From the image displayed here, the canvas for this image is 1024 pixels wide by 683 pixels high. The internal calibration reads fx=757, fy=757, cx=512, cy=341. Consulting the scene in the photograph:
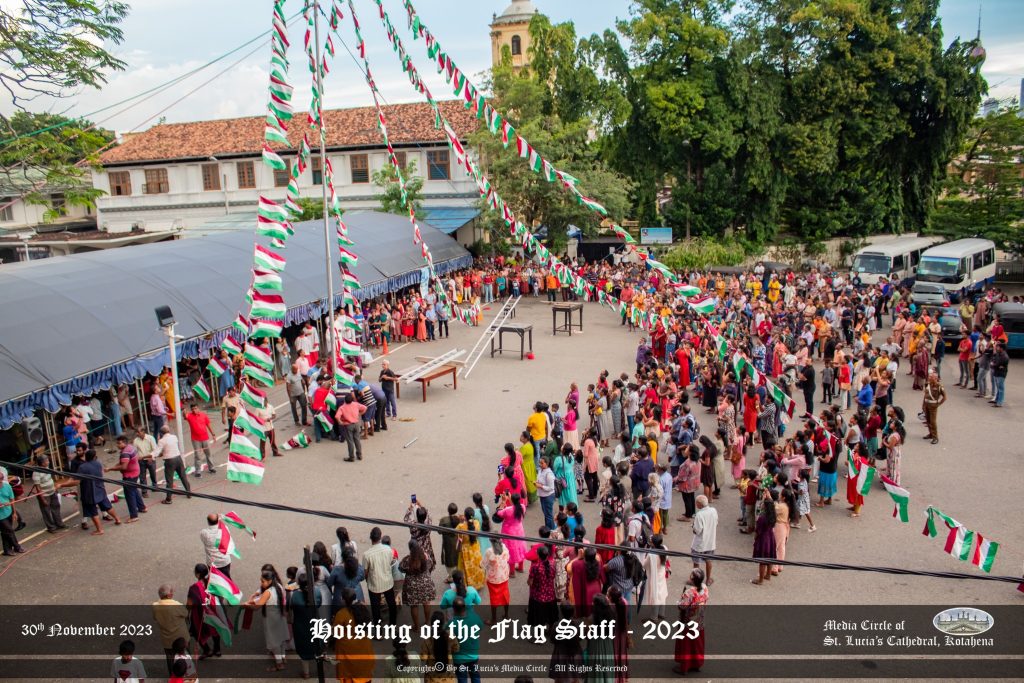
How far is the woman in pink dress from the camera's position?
9.79m

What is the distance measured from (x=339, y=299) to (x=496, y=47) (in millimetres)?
51852

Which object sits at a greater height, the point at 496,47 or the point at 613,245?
the point at 496,47

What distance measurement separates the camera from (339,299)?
74.3ft

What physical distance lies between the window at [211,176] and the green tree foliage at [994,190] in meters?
36.4

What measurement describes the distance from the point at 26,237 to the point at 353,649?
33.2m

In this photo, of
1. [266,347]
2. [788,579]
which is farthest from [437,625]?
[788,579]

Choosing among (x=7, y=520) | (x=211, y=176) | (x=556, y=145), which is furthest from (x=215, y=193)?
(x=7, y=520)

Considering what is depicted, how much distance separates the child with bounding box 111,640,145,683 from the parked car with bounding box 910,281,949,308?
24909 millimetres

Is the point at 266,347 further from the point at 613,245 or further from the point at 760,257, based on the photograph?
the point at 760,257

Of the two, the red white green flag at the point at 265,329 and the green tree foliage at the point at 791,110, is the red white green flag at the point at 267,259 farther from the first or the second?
the green tree foliage at the point at 791,110

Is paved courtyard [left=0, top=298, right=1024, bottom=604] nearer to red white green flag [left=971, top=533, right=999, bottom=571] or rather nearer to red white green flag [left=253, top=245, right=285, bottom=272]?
red white green flag [left=971, top=533, right=999, bottom=571]

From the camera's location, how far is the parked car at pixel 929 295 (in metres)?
25.3

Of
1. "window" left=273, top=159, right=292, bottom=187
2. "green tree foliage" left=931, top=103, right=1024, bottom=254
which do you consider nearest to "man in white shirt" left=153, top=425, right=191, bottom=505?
"window" left=273, top=159, right=292, bottom=187

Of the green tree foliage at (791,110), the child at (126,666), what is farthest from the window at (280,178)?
the child at (126,666)
